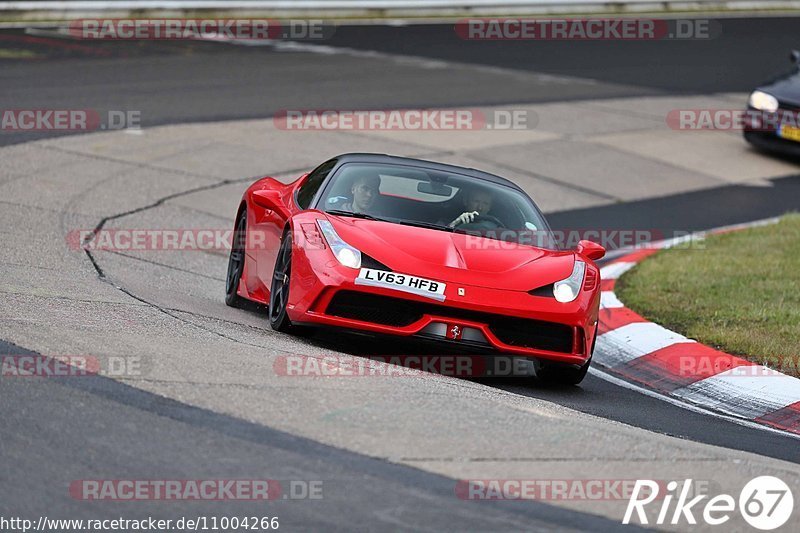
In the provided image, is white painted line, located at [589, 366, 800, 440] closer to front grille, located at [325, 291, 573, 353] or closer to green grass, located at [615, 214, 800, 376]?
green grass, located at [615, 214, 800, 376]

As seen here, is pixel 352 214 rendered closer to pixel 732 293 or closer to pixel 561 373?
pixel 561 373

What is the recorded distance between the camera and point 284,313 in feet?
26.0

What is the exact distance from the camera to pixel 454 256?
7781 millimetres

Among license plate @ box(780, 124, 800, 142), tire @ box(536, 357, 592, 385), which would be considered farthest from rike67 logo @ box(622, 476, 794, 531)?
license plate @ box(780, 124, 800, 142)

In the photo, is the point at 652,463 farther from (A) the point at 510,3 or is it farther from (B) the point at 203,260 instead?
(A) the point at 510,3

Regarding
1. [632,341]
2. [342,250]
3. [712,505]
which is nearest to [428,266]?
[342,250]

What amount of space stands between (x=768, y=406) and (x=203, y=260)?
5.29 metres

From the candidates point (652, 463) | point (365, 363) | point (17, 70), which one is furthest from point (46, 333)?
point (17, 70)

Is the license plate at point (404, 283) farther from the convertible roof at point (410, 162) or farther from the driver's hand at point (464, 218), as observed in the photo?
the convertible roof at point (410, 162)

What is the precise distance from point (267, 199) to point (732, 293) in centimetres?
391

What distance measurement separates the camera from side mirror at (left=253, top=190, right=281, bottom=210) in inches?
355

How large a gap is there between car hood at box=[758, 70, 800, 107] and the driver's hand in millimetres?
10644

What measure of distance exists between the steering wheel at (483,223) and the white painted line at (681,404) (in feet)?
3.90

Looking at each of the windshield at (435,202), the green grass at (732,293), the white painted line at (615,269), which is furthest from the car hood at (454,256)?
the white painted line at (615,269)
